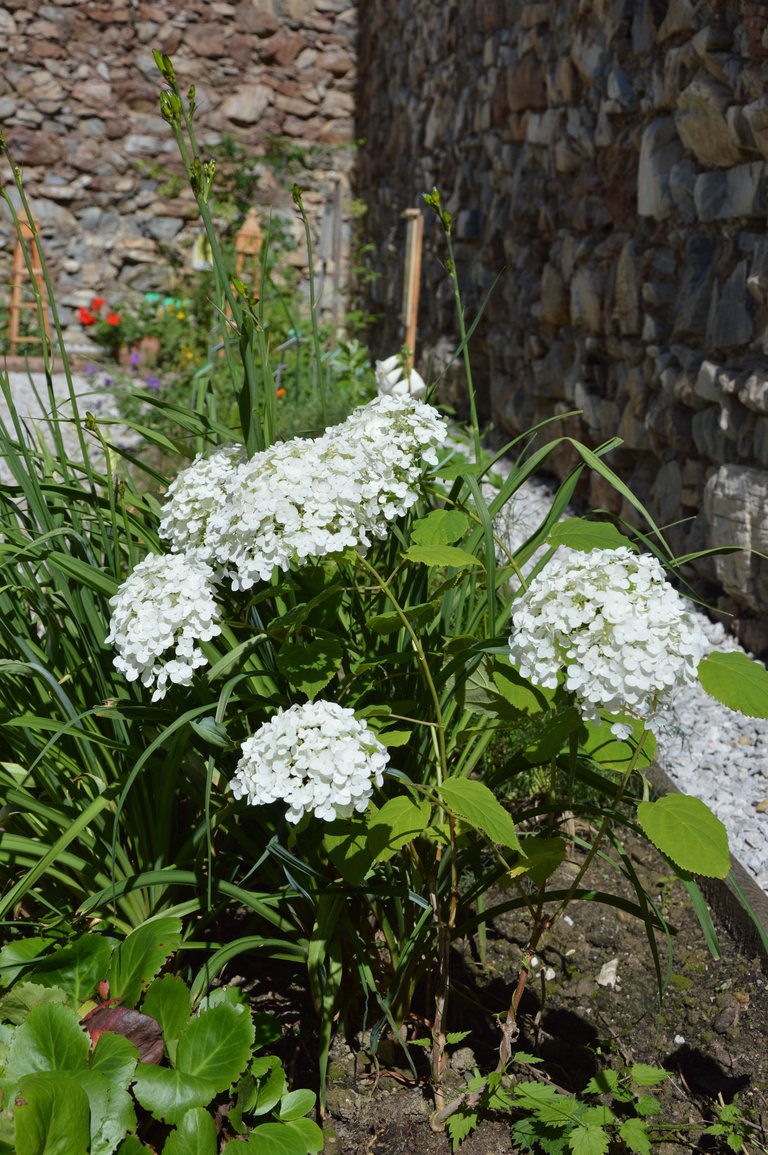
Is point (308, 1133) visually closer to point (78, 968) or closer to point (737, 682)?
point (78, 968)

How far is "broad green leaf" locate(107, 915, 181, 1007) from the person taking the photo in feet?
4.00

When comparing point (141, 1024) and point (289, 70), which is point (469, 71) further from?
point (141, 1024)

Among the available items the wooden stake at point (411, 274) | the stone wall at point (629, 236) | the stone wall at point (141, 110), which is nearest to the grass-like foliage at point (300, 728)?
the stone wall at point (629, 236)

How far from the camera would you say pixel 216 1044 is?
115cm

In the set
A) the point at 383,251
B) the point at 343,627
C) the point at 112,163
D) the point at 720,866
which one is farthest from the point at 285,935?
the point at 112,163

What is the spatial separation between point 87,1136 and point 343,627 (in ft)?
2.35

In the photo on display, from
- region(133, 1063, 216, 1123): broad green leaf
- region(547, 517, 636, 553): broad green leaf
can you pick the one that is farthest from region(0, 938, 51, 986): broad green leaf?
region(547, 517, 636, 553): broad green leaf

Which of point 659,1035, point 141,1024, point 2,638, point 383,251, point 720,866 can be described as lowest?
point 383,251

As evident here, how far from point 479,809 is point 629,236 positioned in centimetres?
281

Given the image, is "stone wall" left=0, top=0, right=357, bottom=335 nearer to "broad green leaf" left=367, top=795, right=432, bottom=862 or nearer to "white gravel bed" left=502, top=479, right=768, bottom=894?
"white gravel bed" left=502, top=479, right=768, bottom=894

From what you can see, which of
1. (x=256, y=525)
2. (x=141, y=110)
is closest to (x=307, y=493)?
(x=256, y=525)

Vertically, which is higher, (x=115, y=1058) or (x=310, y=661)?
(x=310, y=661)

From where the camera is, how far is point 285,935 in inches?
57.6

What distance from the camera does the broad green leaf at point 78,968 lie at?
1238 millimetres
